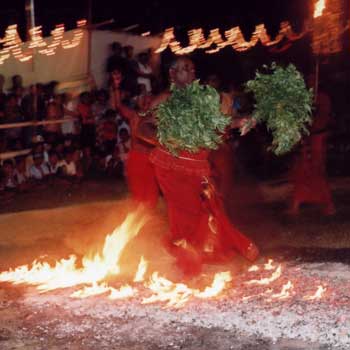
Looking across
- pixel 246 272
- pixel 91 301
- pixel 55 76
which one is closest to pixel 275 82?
pixel 246 272

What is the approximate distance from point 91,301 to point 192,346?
129 centimetres

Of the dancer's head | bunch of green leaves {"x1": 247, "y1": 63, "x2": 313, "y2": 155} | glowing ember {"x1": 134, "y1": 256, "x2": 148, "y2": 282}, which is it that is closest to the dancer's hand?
bunch of green leaves {"x1": 247, "y1": 63, "x2": 313, "y2": 155}

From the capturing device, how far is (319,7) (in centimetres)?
1224

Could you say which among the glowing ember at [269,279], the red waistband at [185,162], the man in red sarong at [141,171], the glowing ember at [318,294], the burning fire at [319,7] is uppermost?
the burning fire at [319,7]

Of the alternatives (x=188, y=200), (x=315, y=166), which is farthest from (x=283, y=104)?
(x=315, y=166)

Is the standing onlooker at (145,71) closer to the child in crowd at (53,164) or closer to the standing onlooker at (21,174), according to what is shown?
the child in crowd at (53,164)

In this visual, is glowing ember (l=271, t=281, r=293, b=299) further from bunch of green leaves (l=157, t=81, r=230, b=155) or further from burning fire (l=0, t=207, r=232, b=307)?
bunch of green leaves (l=157, t=81, r=230, b=155)

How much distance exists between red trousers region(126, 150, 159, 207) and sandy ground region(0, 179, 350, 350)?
1.61 feet

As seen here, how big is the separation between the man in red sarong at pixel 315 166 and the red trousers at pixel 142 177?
2216 millimetres

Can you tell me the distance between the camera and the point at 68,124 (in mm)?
12312

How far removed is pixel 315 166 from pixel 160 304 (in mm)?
4290

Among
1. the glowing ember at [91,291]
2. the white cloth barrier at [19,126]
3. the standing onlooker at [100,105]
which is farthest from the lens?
the standing onlooker at [100,105]

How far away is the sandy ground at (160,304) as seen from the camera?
5.00m

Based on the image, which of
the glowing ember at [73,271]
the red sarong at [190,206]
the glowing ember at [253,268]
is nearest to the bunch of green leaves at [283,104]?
the red sarong at [190,206]
